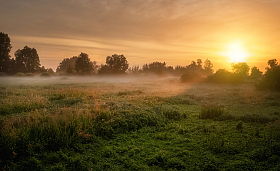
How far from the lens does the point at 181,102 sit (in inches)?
906

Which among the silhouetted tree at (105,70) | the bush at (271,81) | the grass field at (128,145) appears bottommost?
the grass field at (128,145)

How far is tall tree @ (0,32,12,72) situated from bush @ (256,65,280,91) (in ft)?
273

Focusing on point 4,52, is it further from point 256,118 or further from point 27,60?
point 256,118

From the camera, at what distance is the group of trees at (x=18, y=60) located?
62.8 metres

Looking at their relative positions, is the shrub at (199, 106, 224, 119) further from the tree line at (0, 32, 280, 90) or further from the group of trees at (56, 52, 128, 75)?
the group of trees at (56, 52, 128, 75)

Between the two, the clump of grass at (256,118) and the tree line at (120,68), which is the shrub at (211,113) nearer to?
the clump of grass at (256,118)

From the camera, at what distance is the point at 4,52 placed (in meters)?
64.2

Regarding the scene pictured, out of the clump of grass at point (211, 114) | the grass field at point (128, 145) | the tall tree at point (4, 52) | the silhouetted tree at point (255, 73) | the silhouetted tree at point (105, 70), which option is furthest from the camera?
the silhouetted tree at point (105, 70)

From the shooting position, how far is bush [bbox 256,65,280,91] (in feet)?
104

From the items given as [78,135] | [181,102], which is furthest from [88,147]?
[181,102]

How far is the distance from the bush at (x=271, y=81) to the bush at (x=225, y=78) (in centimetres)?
2014

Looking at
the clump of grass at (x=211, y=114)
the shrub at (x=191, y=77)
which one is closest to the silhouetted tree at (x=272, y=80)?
the clump of grass at (x=211, y=114)

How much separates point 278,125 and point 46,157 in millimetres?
15472

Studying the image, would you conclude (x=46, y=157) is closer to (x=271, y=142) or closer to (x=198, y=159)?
(x=198, y=159)
